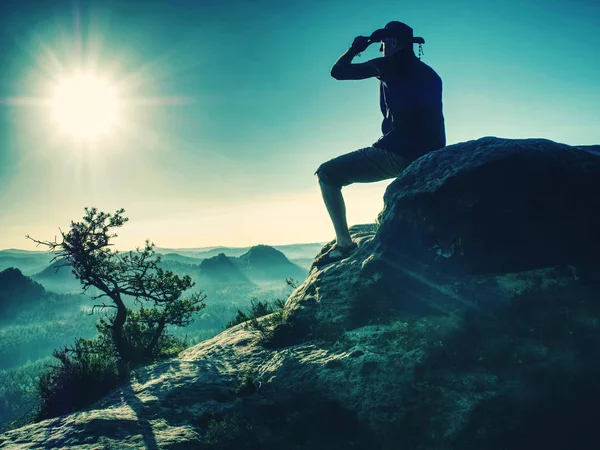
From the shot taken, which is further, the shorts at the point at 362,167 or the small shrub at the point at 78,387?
the small shrub at the point at 78,387

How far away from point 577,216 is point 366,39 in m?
5.09

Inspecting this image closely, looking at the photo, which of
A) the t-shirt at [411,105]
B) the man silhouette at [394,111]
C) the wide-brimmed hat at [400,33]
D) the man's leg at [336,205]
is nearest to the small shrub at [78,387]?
the man's leg at [336,205]

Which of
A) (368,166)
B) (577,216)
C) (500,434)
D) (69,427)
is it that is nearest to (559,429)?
(500,434)

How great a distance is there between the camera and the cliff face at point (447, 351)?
459cm

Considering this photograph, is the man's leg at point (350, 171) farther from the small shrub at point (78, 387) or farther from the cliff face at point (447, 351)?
the small shrub at point (78, 387)

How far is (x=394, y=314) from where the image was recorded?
620cm

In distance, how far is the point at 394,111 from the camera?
6.32 meters

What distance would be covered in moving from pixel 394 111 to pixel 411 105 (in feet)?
1.09

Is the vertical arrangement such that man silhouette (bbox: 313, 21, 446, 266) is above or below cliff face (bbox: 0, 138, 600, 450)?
above

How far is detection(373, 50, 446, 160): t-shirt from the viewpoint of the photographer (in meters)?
6.18

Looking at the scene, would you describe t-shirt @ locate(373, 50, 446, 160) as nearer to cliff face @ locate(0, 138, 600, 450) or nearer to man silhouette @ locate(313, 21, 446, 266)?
man silhouette @ locate(313, 21, 446, 266)

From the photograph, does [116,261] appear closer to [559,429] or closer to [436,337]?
[436,337]

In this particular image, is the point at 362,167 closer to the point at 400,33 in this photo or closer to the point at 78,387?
the point at 400,33

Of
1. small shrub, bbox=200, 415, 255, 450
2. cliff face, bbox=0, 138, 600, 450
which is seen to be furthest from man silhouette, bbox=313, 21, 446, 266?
small shrub, bbox=200, 415, 255, 450
